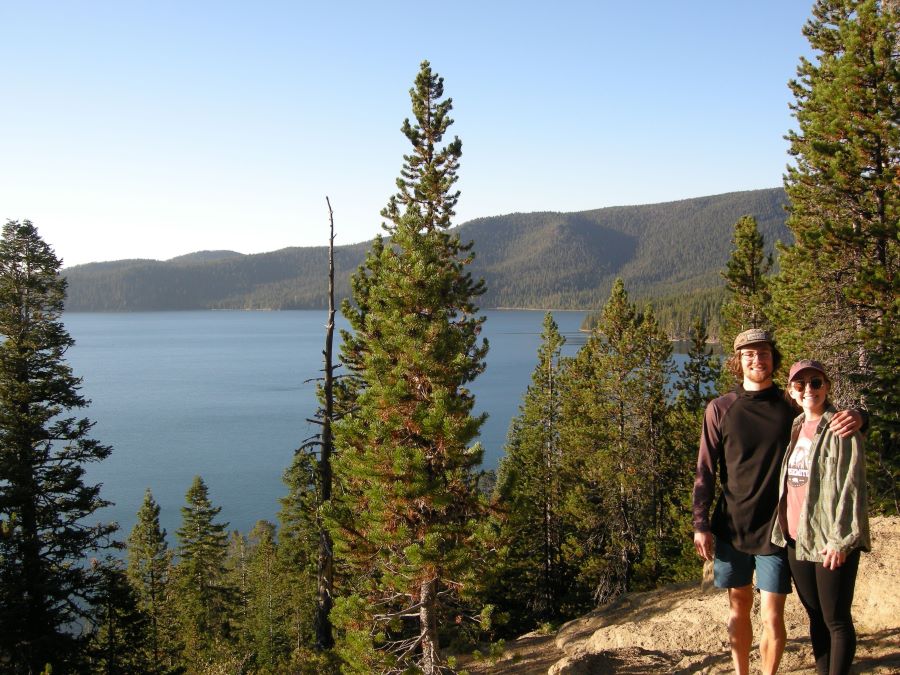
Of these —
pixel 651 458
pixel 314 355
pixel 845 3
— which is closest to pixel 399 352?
pixel 845 3

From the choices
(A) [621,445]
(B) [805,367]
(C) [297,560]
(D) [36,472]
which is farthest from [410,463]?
(C) [297,560]

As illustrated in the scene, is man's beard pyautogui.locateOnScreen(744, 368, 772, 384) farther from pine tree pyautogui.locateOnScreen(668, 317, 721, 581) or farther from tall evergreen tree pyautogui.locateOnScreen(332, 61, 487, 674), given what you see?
pine tree pyautogui.locateOnScreen(668, 317, 721, 581)

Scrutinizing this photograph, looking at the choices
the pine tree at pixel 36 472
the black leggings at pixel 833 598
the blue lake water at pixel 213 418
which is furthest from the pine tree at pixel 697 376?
the pine tree at pixel 36 472

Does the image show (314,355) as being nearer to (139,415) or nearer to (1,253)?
(139,415)

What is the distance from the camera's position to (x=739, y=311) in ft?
73.5

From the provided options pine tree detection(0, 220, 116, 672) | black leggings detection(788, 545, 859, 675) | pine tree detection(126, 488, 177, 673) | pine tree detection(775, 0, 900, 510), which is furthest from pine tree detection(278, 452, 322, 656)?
black leggings detection(788, 545, 859, 675)

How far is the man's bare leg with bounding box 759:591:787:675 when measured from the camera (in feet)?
14.4

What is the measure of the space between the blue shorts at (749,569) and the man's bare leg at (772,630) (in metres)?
0.09

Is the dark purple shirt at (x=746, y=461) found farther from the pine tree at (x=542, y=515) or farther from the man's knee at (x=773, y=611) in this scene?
the pine tree at (x=542, y=515)

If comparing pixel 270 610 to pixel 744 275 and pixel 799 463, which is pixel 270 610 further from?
pixel 799 463

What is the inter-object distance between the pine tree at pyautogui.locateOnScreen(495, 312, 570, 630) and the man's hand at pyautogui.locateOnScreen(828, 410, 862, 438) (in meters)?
20.5

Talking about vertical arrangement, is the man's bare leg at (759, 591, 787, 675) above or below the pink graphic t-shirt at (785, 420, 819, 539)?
below

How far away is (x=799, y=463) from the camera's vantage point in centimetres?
392

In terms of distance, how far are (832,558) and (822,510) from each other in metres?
0.30
